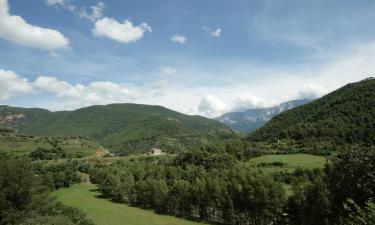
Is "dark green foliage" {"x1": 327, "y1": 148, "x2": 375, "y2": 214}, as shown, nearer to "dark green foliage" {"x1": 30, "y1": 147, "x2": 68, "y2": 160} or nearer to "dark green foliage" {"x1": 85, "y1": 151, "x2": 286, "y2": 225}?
"dark green foliage" {"x1": 85, "y1": 151, "x2": 286, "y2": 225}

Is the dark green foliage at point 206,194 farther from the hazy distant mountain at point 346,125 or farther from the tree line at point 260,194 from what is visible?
the hazy distant mountain at point 346,125

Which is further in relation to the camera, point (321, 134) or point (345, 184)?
point (321, 134)

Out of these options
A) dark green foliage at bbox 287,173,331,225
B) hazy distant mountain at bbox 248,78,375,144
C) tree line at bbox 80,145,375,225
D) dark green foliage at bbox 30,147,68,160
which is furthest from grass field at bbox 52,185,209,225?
hazy distant mountain at bbox 248,78,375,144

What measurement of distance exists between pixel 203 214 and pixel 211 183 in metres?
9.72

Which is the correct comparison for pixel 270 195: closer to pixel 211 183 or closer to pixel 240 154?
pixel 211 183

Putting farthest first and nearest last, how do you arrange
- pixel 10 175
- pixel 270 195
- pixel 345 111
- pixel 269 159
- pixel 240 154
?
1. pixel 345 111
2. pixel 240 154
3. pixel 269 159
4. pixel 270 195
5. pixel 10 175

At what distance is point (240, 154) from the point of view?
5817 inches

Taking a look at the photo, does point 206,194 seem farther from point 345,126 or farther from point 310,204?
point 345,126

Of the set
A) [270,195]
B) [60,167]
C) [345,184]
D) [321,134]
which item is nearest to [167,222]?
[270,195]

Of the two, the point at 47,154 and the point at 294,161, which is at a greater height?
the point at 294,161

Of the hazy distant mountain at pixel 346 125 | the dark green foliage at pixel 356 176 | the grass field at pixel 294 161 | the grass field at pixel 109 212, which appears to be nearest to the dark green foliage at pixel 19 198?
the grass field at pixel 109 212

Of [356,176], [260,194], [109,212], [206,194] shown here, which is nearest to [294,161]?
[206,194]

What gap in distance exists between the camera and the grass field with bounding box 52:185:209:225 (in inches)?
3191

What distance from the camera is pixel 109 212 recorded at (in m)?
93.9
